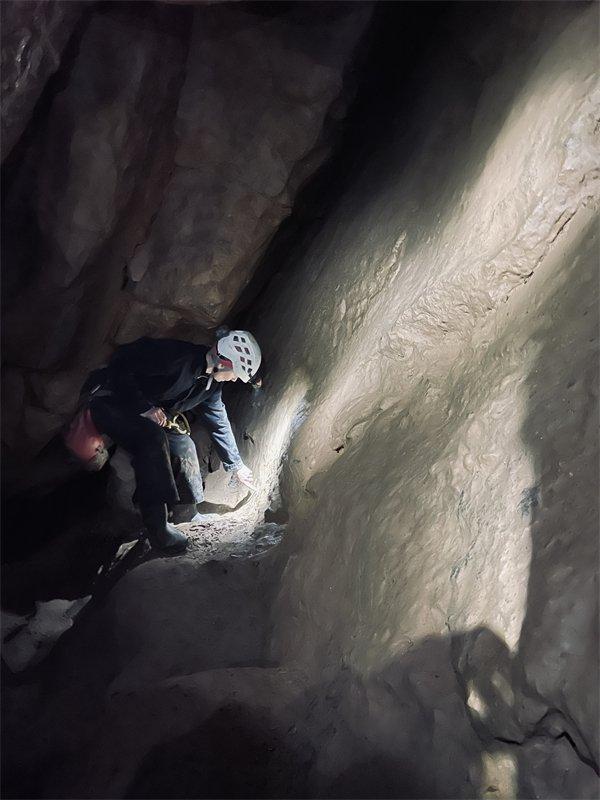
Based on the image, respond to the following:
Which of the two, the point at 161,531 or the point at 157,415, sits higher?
the point at 157,415

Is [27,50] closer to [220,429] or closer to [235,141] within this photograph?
[235,141]

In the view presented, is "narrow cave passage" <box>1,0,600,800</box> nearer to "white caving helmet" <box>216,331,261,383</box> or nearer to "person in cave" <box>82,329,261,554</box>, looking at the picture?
"person in cave" <box>82,329,261,554</box>

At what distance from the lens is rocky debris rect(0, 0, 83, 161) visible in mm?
1946

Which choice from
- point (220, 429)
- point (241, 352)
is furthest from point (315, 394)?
point (220, 429)

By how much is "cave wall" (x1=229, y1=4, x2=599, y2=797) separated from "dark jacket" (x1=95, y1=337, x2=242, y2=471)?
0.46 meters

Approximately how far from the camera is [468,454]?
1.60 m

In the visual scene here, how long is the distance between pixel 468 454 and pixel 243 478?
1.47 m

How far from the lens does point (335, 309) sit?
2.69 meters

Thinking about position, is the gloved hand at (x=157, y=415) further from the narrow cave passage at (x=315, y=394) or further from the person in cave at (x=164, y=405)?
the narrow cave passage at (x=315, y=394)

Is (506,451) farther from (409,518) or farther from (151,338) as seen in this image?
(151,338)

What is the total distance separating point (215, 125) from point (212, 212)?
0.36 m

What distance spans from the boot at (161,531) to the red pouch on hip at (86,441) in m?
0.27

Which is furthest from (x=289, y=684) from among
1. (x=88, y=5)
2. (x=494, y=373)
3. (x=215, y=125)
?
(x=88, y=5)

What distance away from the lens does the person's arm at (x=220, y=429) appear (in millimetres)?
2791
